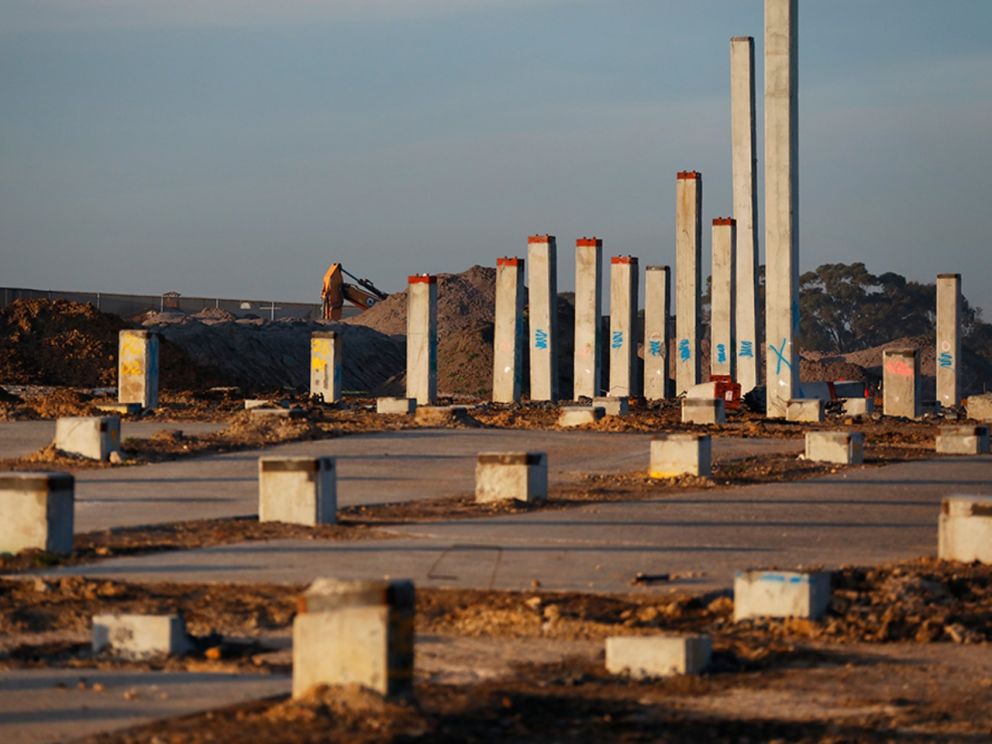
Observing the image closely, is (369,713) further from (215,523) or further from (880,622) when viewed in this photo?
(215,523)

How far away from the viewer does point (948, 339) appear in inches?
1677

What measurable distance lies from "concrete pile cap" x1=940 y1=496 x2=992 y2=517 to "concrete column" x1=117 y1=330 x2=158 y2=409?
18.9m

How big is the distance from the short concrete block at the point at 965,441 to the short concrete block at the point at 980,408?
13.2 metres

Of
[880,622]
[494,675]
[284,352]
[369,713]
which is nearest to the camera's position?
[369,713]

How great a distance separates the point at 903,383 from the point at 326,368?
12.1 m

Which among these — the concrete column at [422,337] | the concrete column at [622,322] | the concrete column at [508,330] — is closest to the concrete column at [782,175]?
the concrete column at [422,337]

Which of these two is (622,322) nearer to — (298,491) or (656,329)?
(656,329)

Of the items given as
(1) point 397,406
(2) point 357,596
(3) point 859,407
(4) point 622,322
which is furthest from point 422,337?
(2) point 357,596

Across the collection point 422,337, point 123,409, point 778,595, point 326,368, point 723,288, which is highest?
point 723,288

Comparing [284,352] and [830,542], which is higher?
[284,352]

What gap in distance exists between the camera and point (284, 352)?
56.4 m

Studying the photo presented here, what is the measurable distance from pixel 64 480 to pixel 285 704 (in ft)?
16.7

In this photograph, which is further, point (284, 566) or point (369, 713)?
point (284, 566)

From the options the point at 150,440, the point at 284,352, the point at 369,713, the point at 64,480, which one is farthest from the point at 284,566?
the point at 284,352
